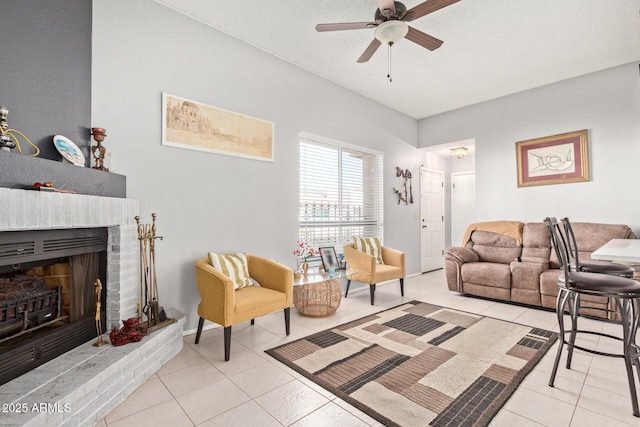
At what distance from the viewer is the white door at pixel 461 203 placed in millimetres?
6957

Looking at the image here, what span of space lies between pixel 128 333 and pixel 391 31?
3013 mm

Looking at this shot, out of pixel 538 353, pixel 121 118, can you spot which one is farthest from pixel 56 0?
pixel 538 353

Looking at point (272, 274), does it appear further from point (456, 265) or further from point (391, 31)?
point (456, 265)

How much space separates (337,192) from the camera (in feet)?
14.6

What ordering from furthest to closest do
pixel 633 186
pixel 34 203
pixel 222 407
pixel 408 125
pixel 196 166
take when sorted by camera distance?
1. pixel 408 125
2. pixel 633 186
3. pixel 196 166
4. pixel 222 407
5. pixel 34 203

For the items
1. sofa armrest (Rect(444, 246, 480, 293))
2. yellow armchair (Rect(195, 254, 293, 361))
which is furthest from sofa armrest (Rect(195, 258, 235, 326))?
sofa armrest (Rect(444, 246, 480, 293))

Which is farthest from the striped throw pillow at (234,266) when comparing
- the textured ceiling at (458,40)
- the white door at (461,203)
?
the white door at (461,203)

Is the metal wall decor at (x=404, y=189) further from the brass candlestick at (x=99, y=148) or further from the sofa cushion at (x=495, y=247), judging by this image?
the brass candlestick at (x=99, y=148)

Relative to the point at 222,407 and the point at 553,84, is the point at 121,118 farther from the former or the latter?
the point at 553,84

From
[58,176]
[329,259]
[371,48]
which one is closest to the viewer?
[58,176]

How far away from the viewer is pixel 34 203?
1.63 meters

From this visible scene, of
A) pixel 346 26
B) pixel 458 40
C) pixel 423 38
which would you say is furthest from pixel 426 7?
pixel 458 40

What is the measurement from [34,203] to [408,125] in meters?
5.52

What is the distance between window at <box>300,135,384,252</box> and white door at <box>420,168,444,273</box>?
1.43 m
